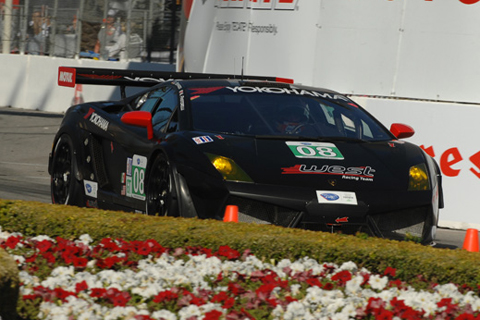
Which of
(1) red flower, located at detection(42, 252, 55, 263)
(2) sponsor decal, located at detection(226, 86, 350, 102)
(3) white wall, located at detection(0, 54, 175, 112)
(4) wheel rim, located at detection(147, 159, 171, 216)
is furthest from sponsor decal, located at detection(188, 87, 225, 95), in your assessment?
(3) white wall, located at detection(0, 54, 175, 112)

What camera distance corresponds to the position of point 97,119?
337 inches

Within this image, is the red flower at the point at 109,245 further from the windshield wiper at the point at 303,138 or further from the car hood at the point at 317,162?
the windshield wiper at the point at 303,138

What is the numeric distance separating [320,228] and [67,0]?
61.0 feet

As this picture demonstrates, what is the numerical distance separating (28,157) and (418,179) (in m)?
9.37

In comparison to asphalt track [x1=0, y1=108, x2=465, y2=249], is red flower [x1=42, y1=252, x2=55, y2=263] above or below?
above

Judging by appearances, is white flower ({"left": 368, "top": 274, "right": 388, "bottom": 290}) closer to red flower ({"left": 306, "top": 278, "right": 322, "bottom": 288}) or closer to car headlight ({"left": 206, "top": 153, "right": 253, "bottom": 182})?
red flower ({"left": 306, "top": 278, "right": 322, "bottom": 288})

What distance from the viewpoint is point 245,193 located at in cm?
643

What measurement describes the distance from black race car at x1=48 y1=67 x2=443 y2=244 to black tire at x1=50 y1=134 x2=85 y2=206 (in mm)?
21

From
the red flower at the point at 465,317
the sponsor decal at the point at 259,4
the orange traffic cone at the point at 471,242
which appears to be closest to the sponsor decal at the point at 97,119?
the orange traffic cone at the point at 471,242

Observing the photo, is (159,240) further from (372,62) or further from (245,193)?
(372,62)

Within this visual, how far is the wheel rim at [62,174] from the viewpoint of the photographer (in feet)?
29.0

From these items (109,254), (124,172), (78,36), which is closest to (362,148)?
(124,172)

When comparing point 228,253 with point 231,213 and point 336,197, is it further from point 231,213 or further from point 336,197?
point 336,197

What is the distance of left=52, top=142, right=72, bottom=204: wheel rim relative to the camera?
8.85 metres
